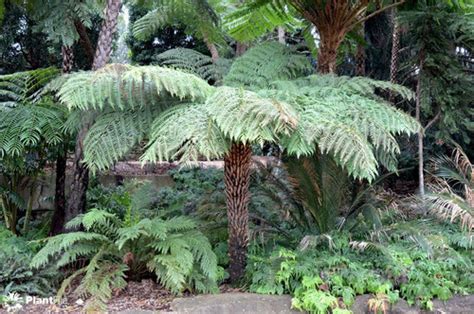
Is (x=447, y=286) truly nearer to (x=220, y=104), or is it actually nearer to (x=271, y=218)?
(x=271, y=218)

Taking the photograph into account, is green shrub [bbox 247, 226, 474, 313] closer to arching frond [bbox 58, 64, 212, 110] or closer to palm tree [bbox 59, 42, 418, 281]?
palm tree [bbox 59, 42, 418, 281]

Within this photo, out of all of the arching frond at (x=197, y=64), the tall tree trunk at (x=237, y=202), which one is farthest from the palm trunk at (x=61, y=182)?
the tall tree trunk at (x=237, y=202)

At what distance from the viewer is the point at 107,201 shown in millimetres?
5109

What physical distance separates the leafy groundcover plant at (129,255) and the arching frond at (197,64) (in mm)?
1480

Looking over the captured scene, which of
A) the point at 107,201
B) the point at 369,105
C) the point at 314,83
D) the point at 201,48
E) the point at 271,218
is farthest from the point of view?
the point at 201,48

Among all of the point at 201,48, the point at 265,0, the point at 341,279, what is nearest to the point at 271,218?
the point at 341,279

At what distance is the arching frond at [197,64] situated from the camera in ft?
14.3

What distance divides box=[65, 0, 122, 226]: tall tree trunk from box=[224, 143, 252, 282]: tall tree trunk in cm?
145

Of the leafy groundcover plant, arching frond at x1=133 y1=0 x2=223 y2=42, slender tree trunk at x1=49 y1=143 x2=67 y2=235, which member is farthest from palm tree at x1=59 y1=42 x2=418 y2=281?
arching frond at x1=133 y1=0 x2=223 y2=42

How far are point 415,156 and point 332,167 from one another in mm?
3638

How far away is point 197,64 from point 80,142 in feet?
4.44

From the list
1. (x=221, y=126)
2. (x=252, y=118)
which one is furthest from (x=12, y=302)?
(x=252, y=118)

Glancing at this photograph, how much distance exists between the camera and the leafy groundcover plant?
10.9 ft

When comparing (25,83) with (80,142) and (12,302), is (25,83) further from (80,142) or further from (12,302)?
(12,302)
